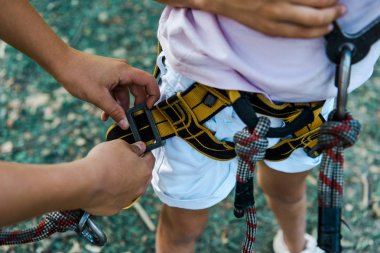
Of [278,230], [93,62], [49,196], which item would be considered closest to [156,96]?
[93,62]

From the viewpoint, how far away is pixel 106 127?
2102 millimetres

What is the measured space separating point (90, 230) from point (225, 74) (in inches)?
15.8

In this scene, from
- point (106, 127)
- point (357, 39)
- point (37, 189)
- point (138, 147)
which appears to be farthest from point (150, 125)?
point (106, 127)

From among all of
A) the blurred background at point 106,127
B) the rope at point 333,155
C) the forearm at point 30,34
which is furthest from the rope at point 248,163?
the blurred background at point 106,127

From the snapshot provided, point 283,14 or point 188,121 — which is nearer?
point 283,14

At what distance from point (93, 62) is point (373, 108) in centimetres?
152

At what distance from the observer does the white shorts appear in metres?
1.08

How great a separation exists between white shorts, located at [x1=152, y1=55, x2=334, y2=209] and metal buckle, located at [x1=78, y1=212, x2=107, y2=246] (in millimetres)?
235

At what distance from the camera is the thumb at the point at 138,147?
3.32 ft

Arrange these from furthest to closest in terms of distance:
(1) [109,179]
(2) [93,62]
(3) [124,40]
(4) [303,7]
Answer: (3) [124,40], (2) [93,62], (1) [109,179], (4) [303,7]

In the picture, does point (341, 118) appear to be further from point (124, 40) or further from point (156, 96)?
point (124, 40)

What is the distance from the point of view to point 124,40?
249 cm

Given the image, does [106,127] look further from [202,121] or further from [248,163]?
[248,163]

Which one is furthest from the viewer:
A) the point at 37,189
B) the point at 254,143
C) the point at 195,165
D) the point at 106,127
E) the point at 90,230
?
the point at 106,127
